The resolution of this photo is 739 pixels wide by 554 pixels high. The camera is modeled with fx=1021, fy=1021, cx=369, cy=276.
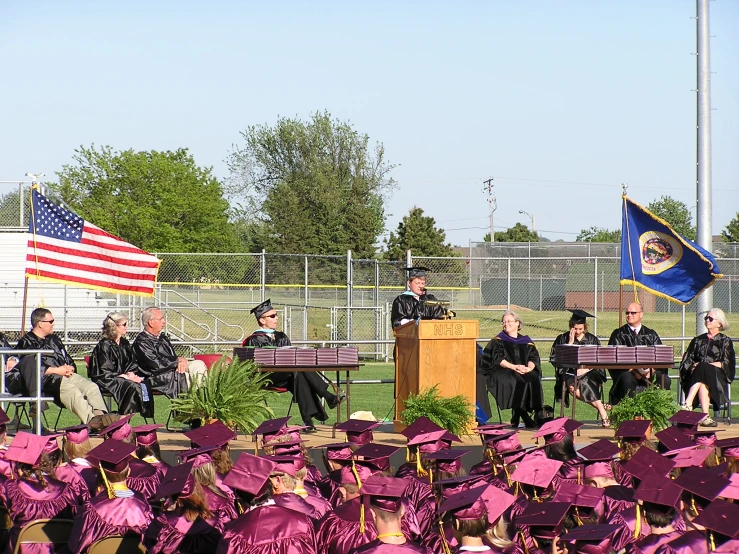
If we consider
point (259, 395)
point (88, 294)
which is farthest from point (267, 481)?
point (88, 294)

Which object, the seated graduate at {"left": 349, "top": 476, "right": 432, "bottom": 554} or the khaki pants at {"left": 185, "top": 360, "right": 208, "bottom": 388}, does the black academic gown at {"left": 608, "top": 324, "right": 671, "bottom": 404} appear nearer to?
the khaki pants at {"left": 185, "top": 360, "right": 208, "bottom": 388}

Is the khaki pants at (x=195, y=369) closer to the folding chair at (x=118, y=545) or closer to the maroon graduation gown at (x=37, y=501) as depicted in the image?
the maroon graduation gown at (x=37, y=501)

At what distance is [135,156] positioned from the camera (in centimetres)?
4028

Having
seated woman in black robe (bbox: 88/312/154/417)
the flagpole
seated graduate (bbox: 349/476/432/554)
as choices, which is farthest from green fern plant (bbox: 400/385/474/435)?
the flagpole

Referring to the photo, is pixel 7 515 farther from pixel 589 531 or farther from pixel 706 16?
pixel 706 16

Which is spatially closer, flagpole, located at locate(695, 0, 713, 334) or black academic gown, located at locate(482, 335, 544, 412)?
black academic gown, located at locate(482, 335, 544, 412)

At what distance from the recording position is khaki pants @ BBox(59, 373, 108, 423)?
1059 cm

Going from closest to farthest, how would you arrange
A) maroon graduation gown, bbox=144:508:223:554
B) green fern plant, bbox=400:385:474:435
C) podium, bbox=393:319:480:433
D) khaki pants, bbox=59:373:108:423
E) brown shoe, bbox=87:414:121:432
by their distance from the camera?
1. maroon graduation gown, bbox=144:508:223:554
2. brown shoe, bbox=87:414:121:432
3. green fern plant, bbox=400:385:474:435
4. podium, bbox=393:319:480:433
5. khaki pants, bbox=59:373:108:423

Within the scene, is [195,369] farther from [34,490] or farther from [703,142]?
[703,142]

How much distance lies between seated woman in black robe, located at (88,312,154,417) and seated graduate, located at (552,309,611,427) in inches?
182

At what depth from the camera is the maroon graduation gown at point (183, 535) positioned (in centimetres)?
489

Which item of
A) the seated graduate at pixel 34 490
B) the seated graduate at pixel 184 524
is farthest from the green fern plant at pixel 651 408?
the seated graduate at pixel 184 524

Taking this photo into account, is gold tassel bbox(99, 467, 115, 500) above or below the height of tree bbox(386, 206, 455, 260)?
below

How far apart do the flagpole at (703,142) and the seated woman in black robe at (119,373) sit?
7.83 meters
